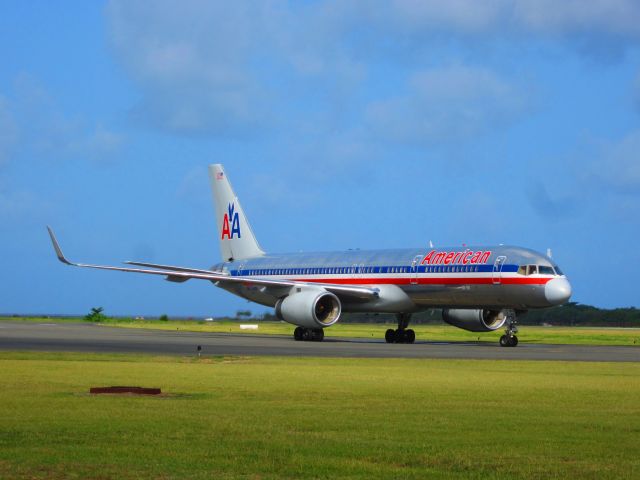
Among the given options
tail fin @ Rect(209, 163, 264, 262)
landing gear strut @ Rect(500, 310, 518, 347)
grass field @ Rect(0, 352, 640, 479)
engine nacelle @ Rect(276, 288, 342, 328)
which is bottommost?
grass field @ Rect(0, 352, 640, 479)

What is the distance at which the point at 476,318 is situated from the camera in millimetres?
49094

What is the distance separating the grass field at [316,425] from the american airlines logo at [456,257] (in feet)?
71.0

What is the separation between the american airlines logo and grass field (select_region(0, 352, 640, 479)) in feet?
71.0

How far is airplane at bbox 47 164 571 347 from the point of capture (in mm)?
42906

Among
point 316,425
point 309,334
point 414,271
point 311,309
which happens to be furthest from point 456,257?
point 316,425

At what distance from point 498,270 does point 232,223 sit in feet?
70.7

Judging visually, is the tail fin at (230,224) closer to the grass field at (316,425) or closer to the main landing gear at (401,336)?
the main landing gear at (401,336)

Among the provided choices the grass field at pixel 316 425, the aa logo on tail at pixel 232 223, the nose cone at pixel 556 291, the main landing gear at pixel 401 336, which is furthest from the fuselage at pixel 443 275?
the grass field at pixel 316 425

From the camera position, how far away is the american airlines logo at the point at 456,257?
1750 inches

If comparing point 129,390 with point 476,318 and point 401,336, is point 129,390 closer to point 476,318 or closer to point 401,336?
point 401,336

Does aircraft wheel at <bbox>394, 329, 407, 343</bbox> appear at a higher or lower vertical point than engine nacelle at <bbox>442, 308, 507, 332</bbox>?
lower

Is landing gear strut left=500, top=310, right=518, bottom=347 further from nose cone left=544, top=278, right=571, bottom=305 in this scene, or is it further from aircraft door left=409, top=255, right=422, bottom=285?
aircraft door left=409, top=255, right=422, bottom=285

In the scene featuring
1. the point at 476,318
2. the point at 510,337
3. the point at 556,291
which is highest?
the point at 556,291

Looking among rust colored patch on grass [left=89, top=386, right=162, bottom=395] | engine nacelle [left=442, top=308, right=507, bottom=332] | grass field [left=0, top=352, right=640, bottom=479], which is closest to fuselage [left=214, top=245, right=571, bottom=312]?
engine nacelle [left=442, top=308, right=507, bottom=332]
